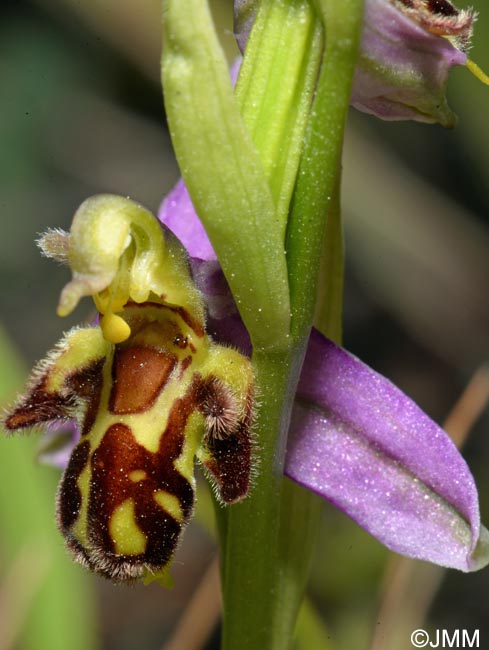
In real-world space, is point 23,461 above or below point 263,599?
below

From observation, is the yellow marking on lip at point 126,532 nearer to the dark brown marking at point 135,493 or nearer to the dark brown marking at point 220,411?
the dark brown marking at point 135,493

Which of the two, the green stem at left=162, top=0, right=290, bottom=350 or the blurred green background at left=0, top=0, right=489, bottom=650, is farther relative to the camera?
the blurred green background at left=0, top=0, right=489, bottom=650

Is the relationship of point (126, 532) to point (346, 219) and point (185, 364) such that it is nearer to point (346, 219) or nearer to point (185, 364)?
point (185, 364)

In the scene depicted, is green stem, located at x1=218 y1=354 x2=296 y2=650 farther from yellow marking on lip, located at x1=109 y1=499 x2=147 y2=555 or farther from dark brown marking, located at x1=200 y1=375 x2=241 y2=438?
yellow marking on lip, located at x1=109 y1=499 x2=147 y2=555

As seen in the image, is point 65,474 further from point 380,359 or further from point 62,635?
point 380,359

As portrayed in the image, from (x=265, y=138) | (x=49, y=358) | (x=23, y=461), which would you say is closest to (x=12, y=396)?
(x=23, y=461)

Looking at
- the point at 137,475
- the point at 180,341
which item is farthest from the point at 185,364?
the point at 137,475

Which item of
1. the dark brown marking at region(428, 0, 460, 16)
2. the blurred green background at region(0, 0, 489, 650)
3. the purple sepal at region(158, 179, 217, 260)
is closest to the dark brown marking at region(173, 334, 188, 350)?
the purple sepal at region(158, 179, 217, 260)
